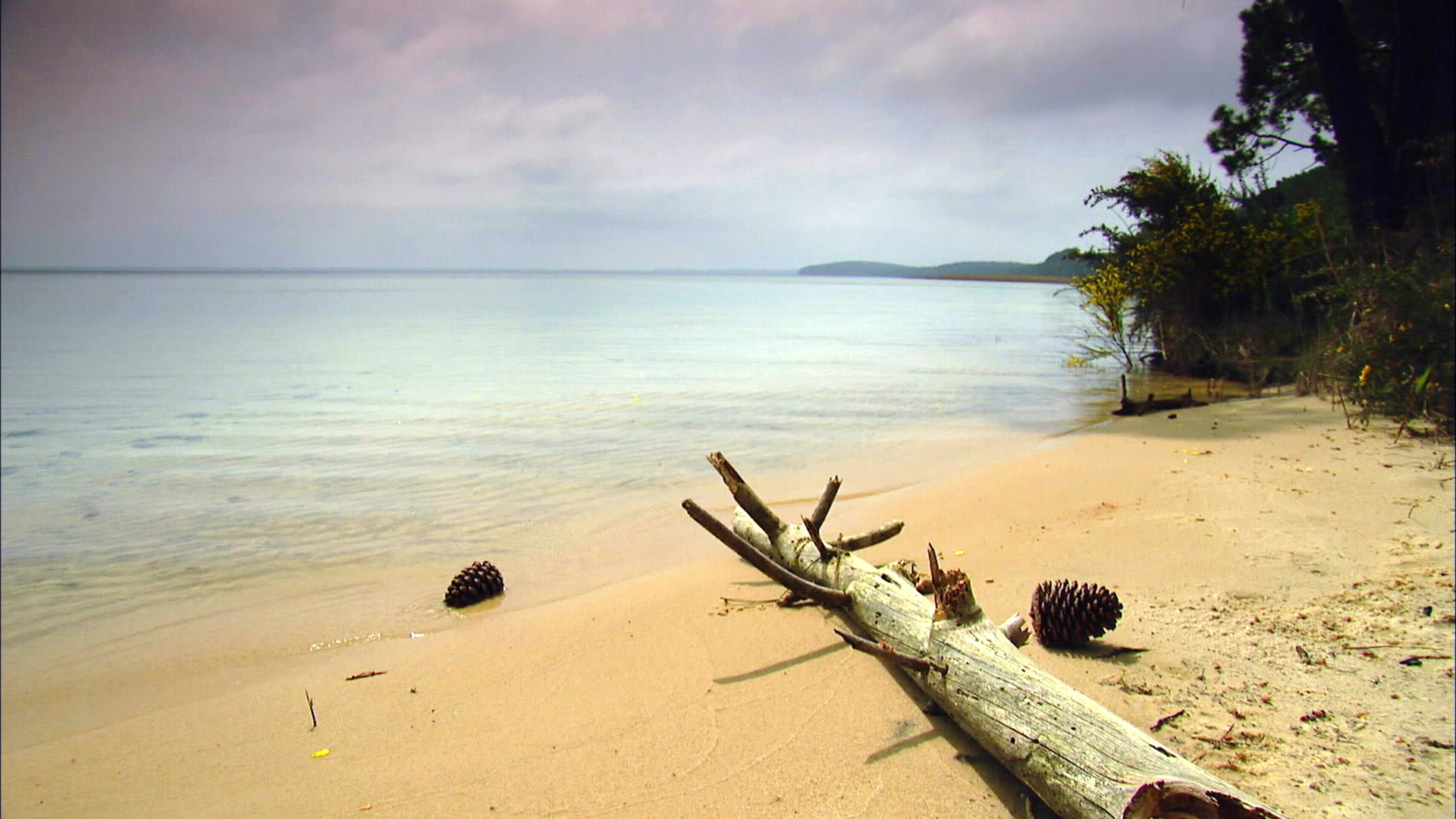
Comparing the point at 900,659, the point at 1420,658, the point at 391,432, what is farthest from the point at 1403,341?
the point at 391,432

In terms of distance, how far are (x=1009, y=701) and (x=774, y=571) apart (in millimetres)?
1756

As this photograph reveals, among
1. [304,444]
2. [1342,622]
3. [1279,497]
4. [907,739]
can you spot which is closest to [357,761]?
[907,739]

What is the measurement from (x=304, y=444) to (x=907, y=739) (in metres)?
10.4

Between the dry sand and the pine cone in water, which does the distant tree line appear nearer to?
the dry sand

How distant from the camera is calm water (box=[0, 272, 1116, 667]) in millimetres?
6816

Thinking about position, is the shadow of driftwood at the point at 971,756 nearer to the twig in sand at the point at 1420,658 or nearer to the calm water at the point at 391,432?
the twig in sand at the point at 1420,658

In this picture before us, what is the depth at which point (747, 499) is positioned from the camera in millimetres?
5230

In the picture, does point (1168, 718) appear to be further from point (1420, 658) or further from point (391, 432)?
point (391, 432)

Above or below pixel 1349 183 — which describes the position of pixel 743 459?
below

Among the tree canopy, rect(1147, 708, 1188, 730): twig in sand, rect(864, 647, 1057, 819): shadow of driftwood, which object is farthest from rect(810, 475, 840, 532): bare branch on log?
the tree canopy

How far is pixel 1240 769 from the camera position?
285 cm

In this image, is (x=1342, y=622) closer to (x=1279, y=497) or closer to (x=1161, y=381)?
(x=1279, y=497)

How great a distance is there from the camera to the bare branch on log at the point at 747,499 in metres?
5.01

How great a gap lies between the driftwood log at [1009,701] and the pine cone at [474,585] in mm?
2003
